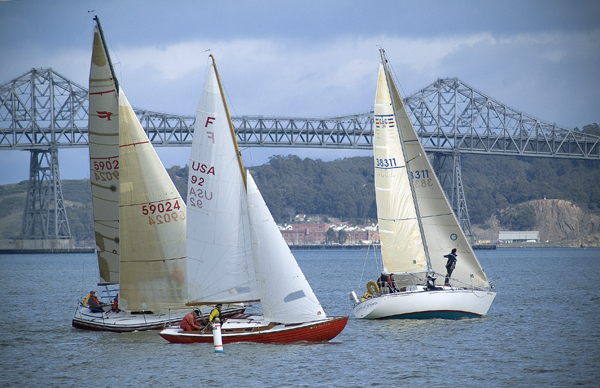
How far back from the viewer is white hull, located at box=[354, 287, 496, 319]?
65.5ft

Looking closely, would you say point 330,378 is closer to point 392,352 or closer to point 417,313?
point 392,352

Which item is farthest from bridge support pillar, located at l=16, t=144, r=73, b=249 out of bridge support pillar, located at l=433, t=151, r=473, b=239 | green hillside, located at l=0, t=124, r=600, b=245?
green hillside, located at l=0, t=124, r=600, b=245

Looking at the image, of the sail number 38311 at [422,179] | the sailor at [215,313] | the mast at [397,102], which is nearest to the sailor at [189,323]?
the sailor at [215,313]

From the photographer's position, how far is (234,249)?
54.4ft

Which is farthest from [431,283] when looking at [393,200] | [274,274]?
[274,274]

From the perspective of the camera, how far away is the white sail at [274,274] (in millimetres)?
16250

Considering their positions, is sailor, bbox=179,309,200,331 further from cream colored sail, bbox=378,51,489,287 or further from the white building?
the white building

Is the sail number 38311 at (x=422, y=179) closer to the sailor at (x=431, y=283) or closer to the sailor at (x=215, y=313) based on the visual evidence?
the sailor at (x=431, y=283)

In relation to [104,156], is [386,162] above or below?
A: below

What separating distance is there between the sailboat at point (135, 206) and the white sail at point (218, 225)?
5.30 ft

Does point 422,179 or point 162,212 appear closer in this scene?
point 162,212

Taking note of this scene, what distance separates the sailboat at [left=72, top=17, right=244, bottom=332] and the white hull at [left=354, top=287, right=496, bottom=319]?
3706mm

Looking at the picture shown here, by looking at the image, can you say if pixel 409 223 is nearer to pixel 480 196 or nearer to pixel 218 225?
pixel 218 225

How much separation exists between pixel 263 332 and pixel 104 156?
5706 mm
